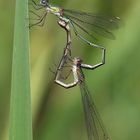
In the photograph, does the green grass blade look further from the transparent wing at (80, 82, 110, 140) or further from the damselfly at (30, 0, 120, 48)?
the transparent wing at (80, 82, 110, 140)

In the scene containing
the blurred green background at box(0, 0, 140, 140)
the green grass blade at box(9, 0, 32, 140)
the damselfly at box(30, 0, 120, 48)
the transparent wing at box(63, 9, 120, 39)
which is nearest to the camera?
the green grass blade at box(9, 0, 32, 140)

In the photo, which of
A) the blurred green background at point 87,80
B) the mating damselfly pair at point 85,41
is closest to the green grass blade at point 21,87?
the mating damselfly pair at point 85,41

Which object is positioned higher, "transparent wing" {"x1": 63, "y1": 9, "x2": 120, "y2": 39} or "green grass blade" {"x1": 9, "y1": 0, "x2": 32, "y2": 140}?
Answer: "transparent wing" {"x1": 63, "y1": 9, "x2": 120, "y2": 39}

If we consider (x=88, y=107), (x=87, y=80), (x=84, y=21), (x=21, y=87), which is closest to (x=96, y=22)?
(x=84, y=21)

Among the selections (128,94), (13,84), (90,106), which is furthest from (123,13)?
(13,84)

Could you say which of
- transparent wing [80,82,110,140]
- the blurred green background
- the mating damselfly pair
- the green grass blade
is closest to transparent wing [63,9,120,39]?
the mating damselfly pair

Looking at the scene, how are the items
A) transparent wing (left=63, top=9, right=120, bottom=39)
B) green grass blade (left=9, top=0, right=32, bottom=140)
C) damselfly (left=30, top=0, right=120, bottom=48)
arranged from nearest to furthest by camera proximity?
green grass blade (left=9, top=0, right=32, bottom=140), damselfly (left=30, top=0, right=120, bottom=48), transparent wing (left=63, top=9, right=120, bottom=39)

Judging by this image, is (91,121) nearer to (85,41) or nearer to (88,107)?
(88,107)
